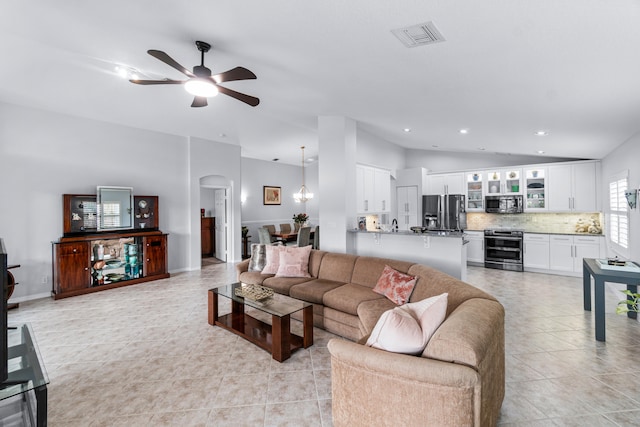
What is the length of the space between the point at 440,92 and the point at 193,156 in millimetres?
5470

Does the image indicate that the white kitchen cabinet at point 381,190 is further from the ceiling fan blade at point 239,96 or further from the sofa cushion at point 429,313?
the sofa cushion at point 429,313

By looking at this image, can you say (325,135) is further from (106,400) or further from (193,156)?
(106,400)

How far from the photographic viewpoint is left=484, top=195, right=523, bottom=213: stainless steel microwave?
6.55 meters

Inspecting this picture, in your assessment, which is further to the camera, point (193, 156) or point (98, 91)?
point (193, 156)

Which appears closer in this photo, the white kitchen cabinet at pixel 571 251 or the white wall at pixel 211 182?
the white kitchen cabinet at pixel 571 251

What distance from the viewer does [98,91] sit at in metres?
4.48

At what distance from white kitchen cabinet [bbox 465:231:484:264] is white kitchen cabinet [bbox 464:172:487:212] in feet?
2.06

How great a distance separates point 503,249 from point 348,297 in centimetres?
499

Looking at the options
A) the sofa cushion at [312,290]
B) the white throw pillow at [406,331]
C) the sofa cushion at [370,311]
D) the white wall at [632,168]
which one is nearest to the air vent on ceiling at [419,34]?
the white throw pillow at [406,331]

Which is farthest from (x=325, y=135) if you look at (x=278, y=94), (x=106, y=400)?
(x=106, y=400)

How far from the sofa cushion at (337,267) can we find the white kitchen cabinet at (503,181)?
15.4 feet

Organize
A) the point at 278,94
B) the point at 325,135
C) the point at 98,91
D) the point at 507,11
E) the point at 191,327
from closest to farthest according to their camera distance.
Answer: the point at 507,11, the point at 191,327, the point at 278,94, the point at 98,91, the point at 325,135

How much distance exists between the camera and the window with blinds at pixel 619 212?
14.0 ft

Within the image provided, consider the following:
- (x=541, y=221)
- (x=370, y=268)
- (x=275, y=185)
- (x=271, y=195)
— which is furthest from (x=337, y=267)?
(x=275, y=185)
